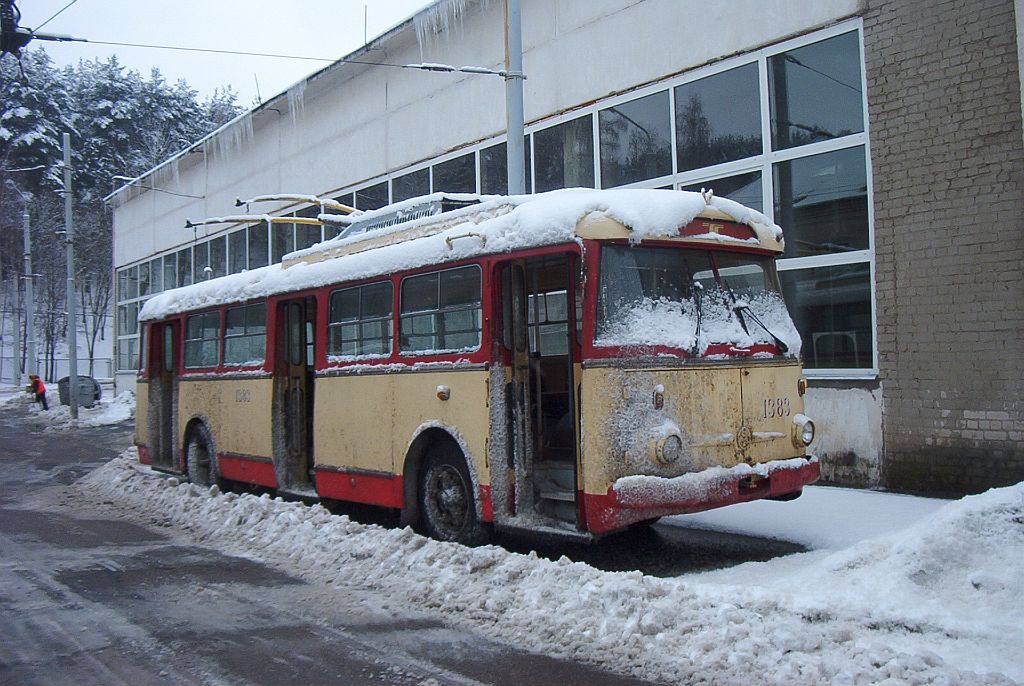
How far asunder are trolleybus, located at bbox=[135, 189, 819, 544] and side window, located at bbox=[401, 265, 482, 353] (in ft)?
0.07

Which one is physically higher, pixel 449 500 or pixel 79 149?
pixel 79 149

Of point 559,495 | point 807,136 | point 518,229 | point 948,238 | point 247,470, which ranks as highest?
point 807,136

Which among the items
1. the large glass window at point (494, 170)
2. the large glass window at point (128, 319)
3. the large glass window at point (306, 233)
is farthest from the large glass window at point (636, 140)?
the large glass window at point (128, 319)

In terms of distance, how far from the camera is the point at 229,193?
91.6ft

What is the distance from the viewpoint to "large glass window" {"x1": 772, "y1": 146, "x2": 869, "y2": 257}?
11.5 metres

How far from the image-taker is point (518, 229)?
764cm

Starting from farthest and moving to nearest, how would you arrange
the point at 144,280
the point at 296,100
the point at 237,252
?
the point at 144,280, the point at 237,252, the point at 296,100

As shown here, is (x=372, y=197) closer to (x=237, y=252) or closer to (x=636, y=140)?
(x=237, y=252)

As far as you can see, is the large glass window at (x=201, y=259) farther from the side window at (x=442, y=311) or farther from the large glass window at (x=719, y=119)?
the side window at (x=442, y=311)

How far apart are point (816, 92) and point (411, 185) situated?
32.7 feet

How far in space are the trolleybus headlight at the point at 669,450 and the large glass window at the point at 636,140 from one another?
7956 mm

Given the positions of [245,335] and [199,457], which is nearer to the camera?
[245,335]

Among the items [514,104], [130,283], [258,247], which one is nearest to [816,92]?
[514,104]

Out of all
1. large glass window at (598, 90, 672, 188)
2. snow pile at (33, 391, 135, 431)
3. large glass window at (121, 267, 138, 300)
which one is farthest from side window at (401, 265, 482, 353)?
large glass window at (121, 267, 138, 300)
